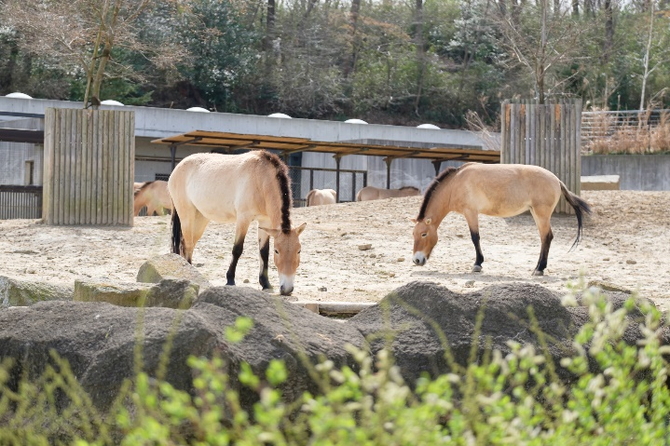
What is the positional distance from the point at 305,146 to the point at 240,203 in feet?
47.8

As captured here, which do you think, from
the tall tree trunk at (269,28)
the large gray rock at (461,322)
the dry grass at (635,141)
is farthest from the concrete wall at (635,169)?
the tall tree trunk at (269,28)

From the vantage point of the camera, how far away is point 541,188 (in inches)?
564

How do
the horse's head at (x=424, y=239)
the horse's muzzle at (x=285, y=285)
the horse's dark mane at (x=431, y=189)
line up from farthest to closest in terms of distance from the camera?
1. the horse's dark mane at (x=431, y=189)
2. the horse's head at (x=424, y=239)
3. the horse's muzzle at (x=285, y=285)

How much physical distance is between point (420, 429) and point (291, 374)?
6.51 feet

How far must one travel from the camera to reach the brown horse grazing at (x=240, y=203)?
9945 mm

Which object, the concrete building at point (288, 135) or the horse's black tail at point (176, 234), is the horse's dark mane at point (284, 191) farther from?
the concrete building at point (288, 135)

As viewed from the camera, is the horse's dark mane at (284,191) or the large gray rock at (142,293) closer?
the large gray rock at (142,293)

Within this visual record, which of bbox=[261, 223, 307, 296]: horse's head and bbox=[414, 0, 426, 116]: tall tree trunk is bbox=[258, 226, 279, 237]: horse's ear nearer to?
bbox=[261, 223, 307, 296]: horse's head

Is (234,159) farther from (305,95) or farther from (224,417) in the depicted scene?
(305,95)

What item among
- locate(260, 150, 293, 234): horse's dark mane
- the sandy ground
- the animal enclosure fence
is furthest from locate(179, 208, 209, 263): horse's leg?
the animal enclosure fence

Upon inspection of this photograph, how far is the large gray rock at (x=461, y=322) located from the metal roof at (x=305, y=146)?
17.9 metres

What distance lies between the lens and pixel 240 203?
1101 centimetres

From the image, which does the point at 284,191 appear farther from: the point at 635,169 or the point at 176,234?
the point at 635,169

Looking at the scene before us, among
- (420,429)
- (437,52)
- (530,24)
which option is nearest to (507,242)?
(420,429)
